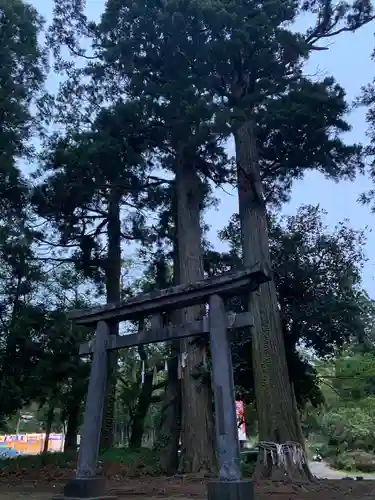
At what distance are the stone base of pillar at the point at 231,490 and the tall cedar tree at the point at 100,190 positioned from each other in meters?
7.17

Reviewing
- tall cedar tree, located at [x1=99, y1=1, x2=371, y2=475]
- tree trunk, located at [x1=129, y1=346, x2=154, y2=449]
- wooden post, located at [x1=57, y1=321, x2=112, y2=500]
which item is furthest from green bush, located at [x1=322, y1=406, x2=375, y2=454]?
wooden post, located at [x1=57, y1=321, x2=112, y2=500]

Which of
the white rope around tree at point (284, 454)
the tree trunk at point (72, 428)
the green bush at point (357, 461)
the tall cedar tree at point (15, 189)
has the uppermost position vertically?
the tall cedar tree at point (15, 189)

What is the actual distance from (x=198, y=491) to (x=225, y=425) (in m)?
2.21

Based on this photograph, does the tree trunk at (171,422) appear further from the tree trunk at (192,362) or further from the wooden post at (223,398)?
the wooden post at (223,398)

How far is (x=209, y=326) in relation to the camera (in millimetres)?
5699

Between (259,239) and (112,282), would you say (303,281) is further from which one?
(112,282)

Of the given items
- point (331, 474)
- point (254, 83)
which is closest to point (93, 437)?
point (254, 83)

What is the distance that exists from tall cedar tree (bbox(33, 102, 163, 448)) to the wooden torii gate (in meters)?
4.94

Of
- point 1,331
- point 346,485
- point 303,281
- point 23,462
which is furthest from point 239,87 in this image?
point 23,462

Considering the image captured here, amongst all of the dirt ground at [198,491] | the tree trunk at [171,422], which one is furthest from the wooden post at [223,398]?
the tree trunk at [171,422]

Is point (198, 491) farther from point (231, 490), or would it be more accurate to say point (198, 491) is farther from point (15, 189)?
point (15, 189)

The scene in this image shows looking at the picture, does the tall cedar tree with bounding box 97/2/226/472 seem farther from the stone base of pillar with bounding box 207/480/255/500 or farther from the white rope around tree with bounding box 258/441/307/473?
the stone base of pillar with bounding box 207/480/255/500

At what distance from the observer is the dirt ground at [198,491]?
20.8 ft

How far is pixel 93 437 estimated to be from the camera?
19.8 ft
